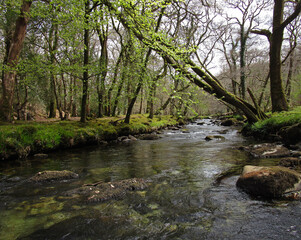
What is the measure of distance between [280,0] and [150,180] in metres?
13.5

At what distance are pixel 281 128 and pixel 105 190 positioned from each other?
8767 mm

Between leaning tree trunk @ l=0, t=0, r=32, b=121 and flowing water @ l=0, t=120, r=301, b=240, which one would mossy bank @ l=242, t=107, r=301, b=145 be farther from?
leaning tree trunk @ l=0, t=0, r=32, b=121

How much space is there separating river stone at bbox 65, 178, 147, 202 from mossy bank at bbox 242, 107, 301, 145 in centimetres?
685

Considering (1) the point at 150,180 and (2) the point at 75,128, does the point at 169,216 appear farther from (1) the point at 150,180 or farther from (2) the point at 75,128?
(2) the point at 75,128

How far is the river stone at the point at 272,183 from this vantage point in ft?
11.0

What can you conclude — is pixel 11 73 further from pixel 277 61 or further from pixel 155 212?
pixel 277 61

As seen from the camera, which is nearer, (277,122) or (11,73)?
(277,122)

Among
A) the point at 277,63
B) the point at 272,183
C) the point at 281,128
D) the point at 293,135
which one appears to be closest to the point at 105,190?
the point at 272,183

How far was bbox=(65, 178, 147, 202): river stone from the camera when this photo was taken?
3596 millimetres

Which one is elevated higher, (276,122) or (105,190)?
(276,122)

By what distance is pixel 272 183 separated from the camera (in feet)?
11.1

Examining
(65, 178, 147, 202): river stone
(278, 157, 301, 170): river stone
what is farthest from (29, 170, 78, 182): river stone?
(278, 157, 301, 170): river stone

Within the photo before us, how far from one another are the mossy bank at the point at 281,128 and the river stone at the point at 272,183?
16.2 feet

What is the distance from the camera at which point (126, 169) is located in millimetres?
5781
